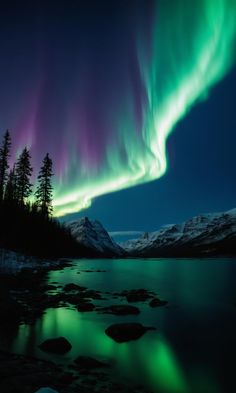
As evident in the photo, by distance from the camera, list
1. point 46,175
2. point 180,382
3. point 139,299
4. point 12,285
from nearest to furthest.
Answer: point 180,382
point 139,299
point 12,285
point 46,175

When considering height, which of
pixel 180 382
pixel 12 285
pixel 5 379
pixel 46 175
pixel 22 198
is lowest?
pixel 180 382

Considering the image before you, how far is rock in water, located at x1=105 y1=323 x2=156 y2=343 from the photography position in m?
18.6

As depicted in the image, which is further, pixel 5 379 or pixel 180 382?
pixel 180 382

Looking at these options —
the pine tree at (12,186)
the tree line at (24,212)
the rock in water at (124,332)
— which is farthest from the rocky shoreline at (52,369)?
the pine tree at (12,186)

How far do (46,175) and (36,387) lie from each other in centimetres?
7502

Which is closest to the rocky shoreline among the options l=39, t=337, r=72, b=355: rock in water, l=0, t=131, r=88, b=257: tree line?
l=39, t=337, r=72, b=355: rock in water

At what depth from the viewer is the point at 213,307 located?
3041cm

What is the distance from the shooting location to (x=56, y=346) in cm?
1600

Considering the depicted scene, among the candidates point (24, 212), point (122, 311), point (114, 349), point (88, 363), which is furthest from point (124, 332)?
point (24, 212)

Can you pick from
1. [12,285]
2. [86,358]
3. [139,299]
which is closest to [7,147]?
[12,285]

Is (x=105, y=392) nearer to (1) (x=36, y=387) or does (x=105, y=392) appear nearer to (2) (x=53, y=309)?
(1) (x=36, y=387)

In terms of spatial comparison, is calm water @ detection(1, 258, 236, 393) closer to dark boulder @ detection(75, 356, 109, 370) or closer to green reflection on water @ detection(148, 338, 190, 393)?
green reflection on water @ detection(148, 338, 190, 393)

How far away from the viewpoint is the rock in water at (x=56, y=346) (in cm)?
1575

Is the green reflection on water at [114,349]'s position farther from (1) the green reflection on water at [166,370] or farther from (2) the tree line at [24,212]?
(2) the tree line at [24,212]
